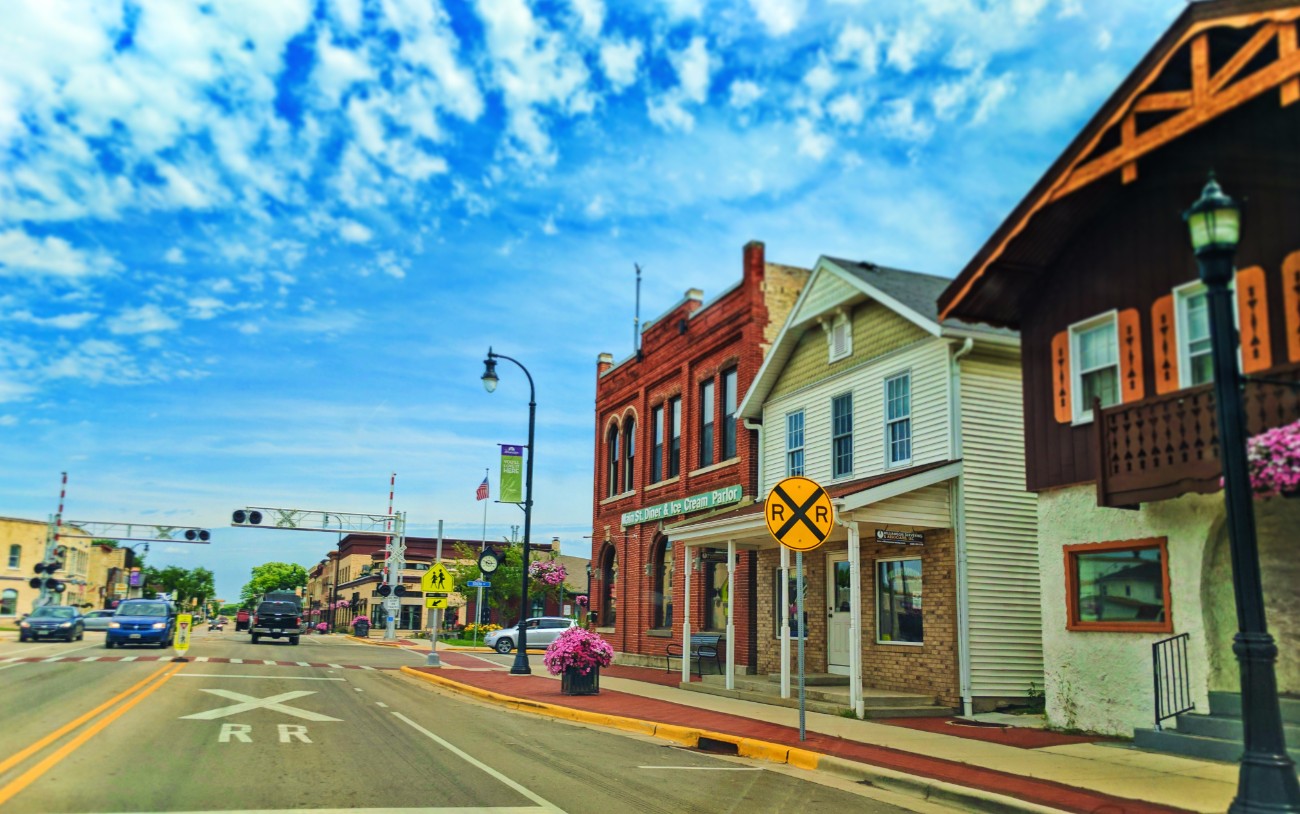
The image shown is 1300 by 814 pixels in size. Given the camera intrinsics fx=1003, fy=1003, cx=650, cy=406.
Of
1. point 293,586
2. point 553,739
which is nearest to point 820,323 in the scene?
point 553,739

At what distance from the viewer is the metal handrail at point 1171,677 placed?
11.8 meters

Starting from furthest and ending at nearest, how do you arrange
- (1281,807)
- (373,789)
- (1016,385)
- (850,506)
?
(1016,385), (850,506), (373,789), (1281,807)

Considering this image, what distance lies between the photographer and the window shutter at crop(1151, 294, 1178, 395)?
12.0 m

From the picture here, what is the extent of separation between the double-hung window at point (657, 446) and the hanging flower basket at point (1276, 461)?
20.2 metres

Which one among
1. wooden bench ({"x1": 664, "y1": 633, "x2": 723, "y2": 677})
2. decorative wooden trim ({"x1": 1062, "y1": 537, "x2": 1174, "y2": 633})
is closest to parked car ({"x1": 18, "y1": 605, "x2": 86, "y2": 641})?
wooden bench ({"x1": 664, "y1": 633, "x2": 723, "y2": 677})

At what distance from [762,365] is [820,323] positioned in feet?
8.24

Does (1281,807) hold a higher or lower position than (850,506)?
lower

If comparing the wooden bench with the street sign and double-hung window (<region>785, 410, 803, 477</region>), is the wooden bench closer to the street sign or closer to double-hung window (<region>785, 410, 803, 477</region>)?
double-hung window (<region>785, 410, 803, 477</region>)

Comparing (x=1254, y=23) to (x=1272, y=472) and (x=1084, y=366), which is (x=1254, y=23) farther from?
(x=1084, y=366)

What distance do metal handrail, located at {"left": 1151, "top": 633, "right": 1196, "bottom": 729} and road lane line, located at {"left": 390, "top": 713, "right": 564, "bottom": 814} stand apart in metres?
7.52

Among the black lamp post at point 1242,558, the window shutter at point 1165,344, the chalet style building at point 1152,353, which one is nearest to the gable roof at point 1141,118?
the chalet style building at point 1152,353

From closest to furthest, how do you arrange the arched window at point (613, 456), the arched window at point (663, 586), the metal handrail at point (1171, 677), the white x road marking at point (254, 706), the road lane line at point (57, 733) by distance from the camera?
the road lane line at point (57, 733)
the metal handrail at point (1171, 677)
the white x road marking at point (254, 706)
the arched window at point (663, 586)
the arched window at point (613, 456)

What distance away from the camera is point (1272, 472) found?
9258mm

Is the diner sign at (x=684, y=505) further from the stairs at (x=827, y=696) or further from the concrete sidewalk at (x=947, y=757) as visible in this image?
the concrete sidewalk at (x=947, y=757)
